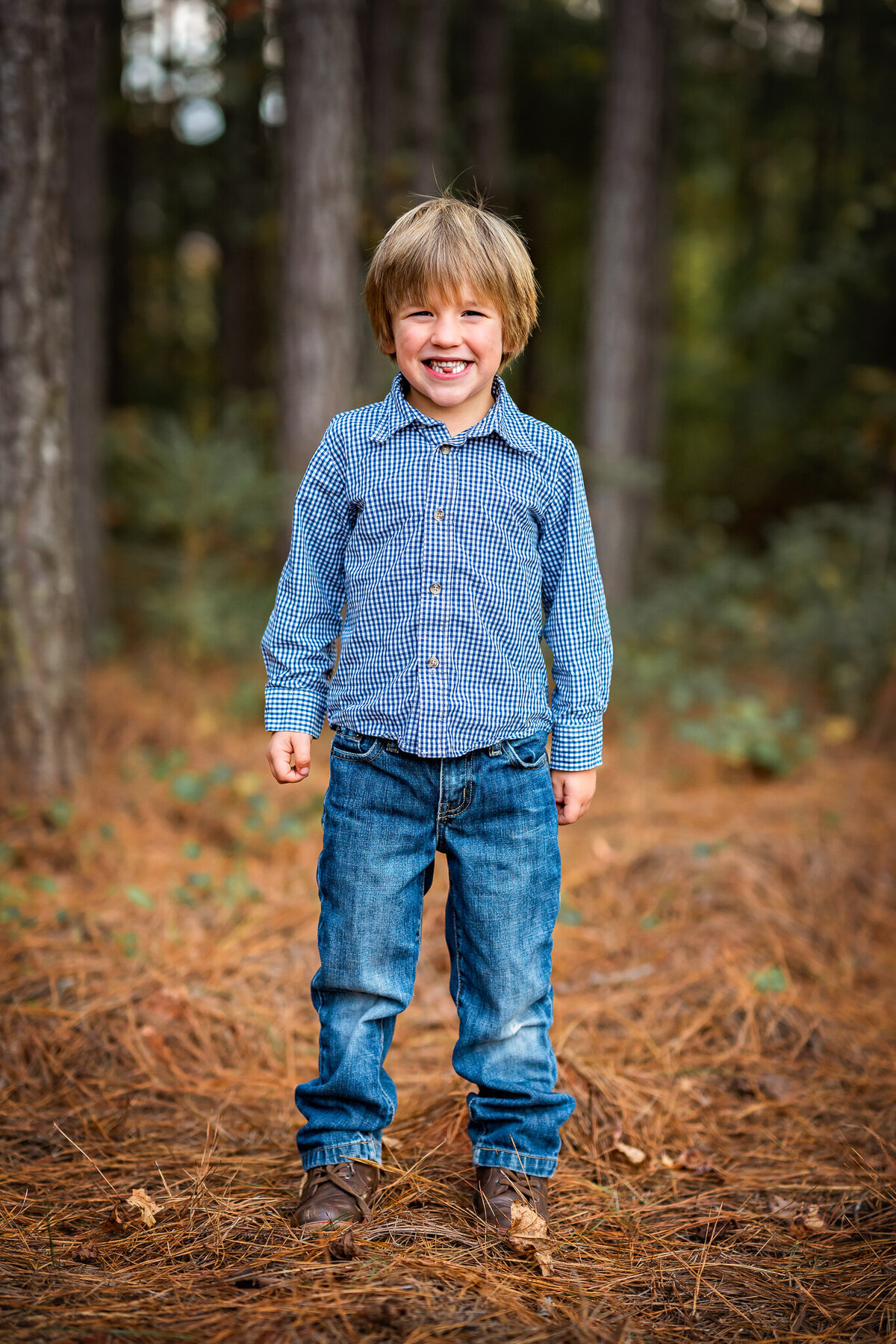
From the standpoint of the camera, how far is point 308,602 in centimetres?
212

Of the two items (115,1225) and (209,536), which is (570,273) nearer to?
(209,536)

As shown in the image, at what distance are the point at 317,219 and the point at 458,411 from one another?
3.66 meters

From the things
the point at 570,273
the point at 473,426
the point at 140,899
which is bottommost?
the point at 140,899

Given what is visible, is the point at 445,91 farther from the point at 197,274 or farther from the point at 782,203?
the point at 197,274

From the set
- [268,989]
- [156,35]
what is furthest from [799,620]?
[156,35]

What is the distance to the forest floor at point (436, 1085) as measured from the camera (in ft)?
5.96

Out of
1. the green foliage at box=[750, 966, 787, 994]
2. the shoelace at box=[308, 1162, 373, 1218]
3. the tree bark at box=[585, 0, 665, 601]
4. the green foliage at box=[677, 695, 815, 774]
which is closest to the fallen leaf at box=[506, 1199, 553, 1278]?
the shoelace at box=[308, 1162, 373, 1218]

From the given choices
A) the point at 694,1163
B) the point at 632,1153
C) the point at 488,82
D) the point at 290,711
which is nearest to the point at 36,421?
the point at 290,711

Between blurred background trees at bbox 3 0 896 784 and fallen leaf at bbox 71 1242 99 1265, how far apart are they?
338 centimetres

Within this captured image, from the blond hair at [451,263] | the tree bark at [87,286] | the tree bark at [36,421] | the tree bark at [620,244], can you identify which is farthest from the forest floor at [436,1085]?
the tree bark at [620,244]

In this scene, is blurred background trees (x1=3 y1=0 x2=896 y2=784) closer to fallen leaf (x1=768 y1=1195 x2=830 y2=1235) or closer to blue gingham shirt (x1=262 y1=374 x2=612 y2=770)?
blue gingham shirt (x1=262 y1=374 x2=612 y2=770)

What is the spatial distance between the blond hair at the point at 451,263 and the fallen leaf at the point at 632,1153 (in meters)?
1.85

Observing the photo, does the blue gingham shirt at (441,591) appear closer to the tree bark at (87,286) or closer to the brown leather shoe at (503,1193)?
the brown leather shoe at (503,1193)

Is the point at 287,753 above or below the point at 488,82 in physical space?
below
